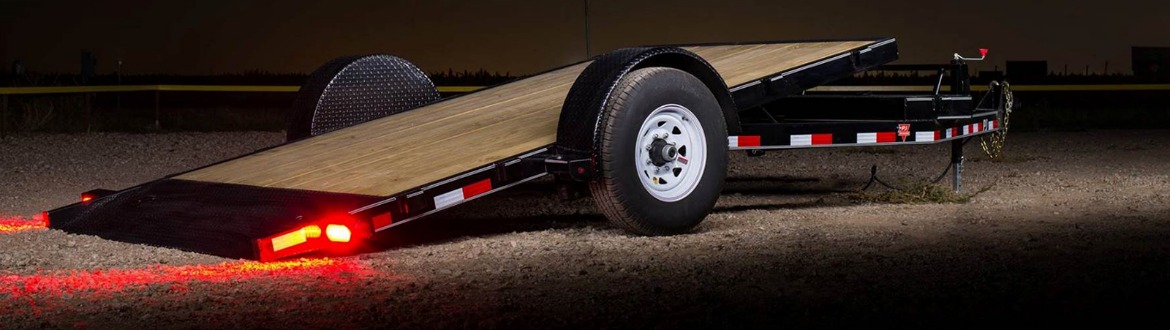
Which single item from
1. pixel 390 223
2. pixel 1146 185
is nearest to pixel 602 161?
pixel 390 223

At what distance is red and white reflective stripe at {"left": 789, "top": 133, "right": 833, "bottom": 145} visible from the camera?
348 inches

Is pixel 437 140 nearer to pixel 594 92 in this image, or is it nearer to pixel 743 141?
pixel 594 92

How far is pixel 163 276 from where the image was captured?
6699mm

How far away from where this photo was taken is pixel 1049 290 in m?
6.12

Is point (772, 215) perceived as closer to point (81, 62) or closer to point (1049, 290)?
point (1049, 290)

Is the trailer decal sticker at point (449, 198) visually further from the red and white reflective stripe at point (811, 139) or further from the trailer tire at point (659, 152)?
the red and white reflective stripe at point (811, 139)

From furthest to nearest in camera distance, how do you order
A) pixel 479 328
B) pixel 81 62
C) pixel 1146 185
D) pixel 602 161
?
1. pixel 81 62
2. pixel 1146 185
3. pixel 602 161
4. pixel 479 328

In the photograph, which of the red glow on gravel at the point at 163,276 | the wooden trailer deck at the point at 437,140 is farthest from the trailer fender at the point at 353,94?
the red glow on gravel at the point at 163,276

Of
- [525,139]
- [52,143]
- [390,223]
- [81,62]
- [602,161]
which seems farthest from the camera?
[81,62]

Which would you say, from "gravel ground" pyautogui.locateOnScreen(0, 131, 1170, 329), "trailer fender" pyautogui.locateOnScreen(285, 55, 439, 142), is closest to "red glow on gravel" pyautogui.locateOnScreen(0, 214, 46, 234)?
"gravel ground" pyautogui.locateOnScreen(0, 131, 1170, 329)

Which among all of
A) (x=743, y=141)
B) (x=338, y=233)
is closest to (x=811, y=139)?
(x=743, y=141)

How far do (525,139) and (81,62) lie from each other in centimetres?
2025

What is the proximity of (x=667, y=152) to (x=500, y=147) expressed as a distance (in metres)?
0.95

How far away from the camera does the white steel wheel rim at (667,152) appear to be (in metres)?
7.67
